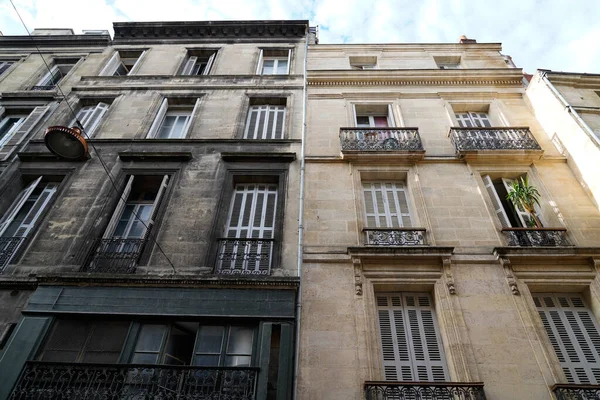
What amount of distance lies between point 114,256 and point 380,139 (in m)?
6.71

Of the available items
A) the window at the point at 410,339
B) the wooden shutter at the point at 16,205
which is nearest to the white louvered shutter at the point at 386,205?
the window at the point at 410,339

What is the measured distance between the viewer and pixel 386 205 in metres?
8.51

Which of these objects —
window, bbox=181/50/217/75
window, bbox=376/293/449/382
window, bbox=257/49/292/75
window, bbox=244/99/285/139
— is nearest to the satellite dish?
window, bbox=244/99/285/139

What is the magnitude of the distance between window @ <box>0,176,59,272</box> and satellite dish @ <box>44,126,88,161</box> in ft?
4.80

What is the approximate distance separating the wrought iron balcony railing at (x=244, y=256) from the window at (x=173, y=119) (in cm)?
415

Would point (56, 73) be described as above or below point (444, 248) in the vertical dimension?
above

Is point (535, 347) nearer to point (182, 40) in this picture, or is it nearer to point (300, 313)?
point (300, 313)

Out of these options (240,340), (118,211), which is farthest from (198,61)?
(240,340)

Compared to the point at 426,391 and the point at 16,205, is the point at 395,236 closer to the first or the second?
the point at 426,391

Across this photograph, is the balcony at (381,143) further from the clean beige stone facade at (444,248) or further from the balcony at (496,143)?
the balcony at (496,143)

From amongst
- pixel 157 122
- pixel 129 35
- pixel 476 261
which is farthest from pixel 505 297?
pixel 129 35

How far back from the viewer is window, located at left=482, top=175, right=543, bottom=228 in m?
8.12

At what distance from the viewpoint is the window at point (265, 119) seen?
10.2 meters

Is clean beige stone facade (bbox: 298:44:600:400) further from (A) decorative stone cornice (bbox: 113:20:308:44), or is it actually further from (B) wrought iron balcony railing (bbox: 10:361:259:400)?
(A) decorative stone cornice (bbox: 113:20:308:44)
